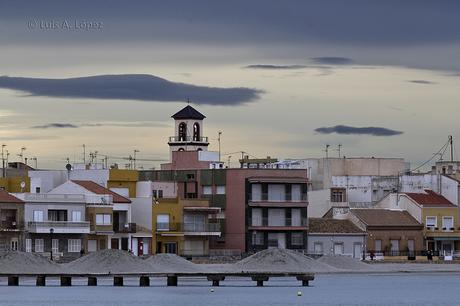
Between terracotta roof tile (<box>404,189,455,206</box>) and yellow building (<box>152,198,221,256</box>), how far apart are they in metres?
17.8

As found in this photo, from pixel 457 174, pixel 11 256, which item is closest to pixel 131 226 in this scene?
pixel 11 256

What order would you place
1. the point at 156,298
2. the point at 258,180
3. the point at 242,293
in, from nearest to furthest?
the point at 156,298 < the point at 242,293 < the point at 258,180

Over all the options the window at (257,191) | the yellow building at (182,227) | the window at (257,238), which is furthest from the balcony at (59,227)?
the window at (257,191)

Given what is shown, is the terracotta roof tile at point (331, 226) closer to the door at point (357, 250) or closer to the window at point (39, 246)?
the door at point (357, 250)

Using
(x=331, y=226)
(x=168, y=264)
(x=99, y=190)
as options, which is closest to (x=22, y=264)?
(x=168, y=264)

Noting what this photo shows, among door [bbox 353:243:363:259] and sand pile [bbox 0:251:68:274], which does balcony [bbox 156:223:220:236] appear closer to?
door [bbox 353:243:363:259]

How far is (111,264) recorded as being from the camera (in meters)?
108

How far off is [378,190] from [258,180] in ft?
65.4

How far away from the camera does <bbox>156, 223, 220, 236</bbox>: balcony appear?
5089 inches

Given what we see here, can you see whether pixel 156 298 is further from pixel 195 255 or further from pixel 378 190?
pixel 378 190

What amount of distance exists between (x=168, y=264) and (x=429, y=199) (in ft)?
118

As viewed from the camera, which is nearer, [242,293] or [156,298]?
[156,298]

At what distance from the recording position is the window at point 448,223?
139 meters

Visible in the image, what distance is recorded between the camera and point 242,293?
339 ft
